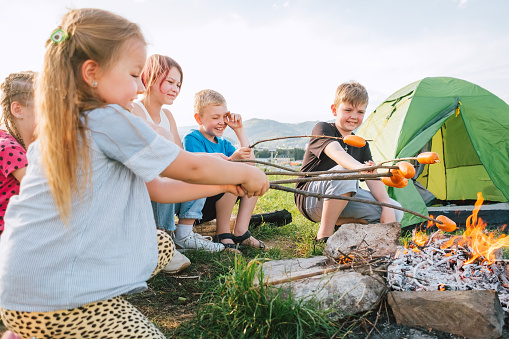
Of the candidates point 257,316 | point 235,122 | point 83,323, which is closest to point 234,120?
point 235,122

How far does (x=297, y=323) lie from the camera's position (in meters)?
1.77

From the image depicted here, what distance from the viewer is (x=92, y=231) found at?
A: 1.44 meters

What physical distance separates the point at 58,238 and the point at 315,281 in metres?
1.32

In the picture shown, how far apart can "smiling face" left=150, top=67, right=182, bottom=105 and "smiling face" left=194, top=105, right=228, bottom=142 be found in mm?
411

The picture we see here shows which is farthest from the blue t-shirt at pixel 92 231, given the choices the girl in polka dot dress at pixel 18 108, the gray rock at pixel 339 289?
the girl in polka dot dress at pixel 18 108

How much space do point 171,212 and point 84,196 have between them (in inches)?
71.5

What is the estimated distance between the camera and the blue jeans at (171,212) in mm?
3213

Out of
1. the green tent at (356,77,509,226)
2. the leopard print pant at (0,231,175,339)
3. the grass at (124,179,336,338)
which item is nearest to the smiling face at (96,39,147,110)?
the leopard print pant at (0,231,175,339)

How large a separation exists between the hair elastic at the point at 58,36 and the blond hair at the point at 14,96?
1.26 metres

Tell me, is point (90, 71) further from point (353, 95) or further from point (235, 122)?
point (353, 95)

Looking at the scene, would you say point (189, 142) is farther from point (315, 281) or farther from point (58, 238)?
point (58, 238)

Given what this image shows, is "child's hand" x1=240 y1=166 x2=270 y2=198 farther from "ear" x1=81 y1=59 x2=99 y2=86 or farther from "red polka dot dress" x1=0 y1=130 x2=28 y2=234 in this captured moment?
"red polka dot dress" x1=0 y1=130 x2=28 y2=234

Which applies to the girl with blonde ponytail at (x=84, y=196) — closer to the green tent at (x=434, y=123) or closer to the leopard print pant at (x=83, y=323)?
the leopard print pant at (x=83, y=323)

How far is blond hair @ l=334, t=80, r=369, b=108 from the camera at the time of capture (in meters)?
3.63
